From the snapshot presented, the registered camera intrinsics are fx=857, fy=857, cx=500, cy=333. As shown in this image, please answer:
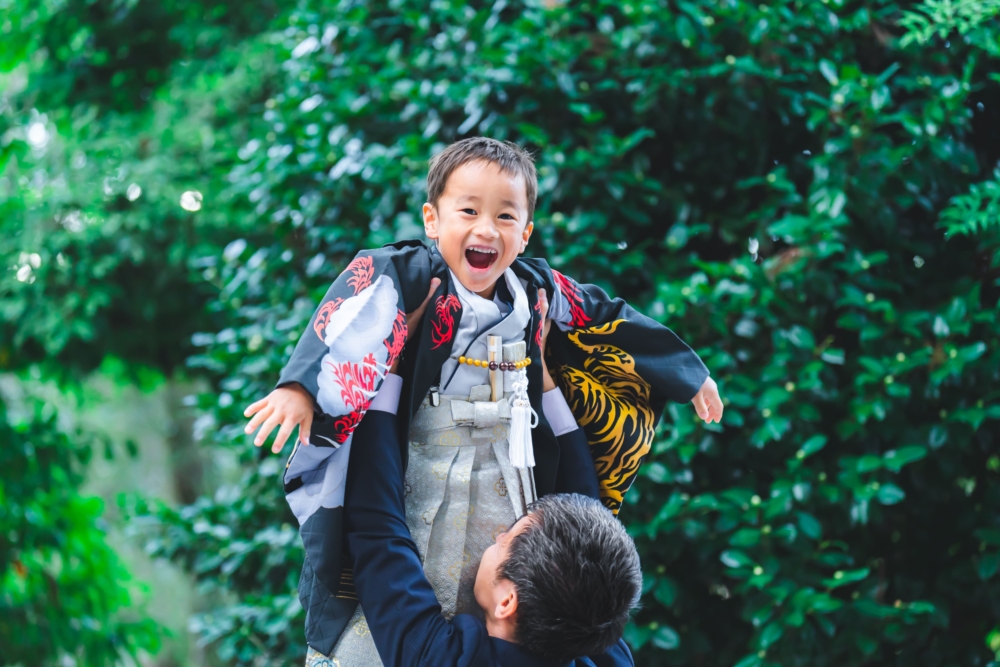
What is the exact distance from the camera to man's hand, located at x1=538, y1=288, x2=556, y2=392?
147 cm

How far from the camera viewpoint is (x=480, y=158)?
135cm

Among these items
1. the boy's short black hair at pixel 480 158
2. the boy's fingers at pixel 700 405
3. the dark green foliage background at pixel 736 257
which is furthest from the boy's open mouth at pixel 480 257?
the dark green foliage background at pixel 736 257

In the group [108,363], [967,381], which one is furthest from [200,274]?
[967,381]

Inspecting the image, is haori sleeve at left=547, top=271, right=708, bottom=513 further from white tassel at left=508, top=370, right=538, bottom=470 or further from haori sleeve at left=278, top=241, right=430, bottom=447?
haori sleeve at left=278, top=241, right=430, bottom=447

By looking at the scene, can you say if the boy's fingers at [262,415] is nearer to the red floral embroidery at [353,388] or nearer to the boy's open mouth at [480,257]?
the red floral embroidery at [353,388]

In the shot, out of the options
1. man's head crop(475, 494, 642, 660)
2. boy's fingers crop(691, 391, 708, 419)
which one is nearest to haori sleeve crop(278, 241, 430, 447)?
man's head crop(475, 494, 642, 660)

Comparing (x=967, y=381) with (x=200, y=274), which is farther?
(x=200, y=274)

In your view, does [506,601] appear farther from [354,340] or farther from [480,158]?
[480,158]

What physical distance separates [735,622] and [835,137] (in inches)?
55.7

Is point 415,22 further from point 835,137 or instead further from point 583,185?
point 835,137

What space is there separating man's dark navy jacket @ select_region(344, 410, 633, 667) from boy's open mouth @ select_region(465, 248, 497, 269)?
11.1 inches

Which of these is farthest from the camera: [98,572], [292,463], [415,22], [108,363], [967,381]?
[108,363]

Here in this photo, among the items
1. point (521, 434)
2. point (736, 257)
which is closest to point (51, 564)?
point (736, 257)

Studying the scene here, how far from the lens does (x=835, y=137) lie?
2.42m
